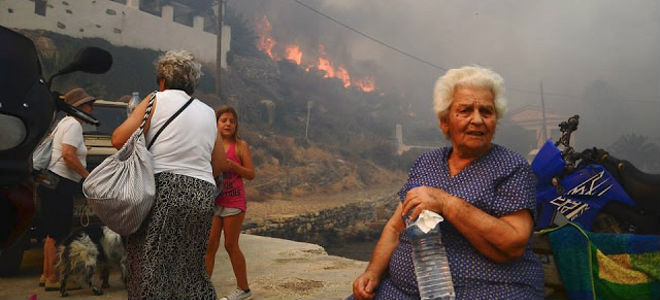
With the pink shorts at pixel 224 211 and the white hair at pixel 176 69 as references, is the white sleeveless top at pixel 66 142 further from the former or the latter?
the white hair at pixel 176 69

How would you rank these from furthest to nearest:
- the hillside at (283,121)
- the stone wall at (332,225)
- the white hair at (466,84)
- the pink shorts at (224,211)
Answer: the hillside at (283,121) < the stone wall at (332,225) < the pink shorts at (224,211) < the white hair at (466,84)

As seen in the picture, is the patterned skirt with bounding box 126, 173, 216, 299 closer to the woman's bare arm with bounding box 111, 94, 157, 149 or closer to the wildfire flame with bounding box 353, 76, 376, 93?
the woman's bare arm with bounding box 111, 94, 157, 149

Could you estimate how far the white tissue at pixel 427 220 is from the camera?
4.69 ft

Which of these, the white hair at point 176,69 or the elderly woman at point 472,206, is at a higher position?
the white hair at point 176,69

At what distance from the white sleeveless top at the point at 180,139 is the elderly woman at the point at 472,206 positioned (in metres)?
1.05

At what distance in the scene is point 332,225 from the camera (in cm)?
1802

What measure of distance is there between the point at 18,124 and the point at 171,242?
90 centimetres

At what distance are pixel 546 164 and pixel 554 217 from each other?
266 mm

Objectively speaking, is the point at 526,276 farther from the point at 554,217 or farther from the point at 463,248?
the point at 554,217

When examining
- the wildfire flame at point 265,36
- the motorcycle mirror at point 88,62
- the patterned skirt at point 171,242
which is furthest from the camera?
the wildfire flame at point 265,36

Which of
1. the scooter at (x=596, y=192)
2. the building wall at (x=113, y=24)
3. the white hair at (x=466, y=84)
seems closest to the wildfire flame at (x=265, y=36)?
the building wall at (x=113, y=24)

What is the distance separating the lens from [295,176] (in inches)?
1027

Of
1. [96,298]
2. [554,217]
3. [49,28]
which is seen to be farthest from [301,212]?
[49,28]

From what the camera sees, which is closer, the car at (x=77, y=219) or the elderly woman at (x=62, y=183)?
the elderly woman at (x=62, y=183)
